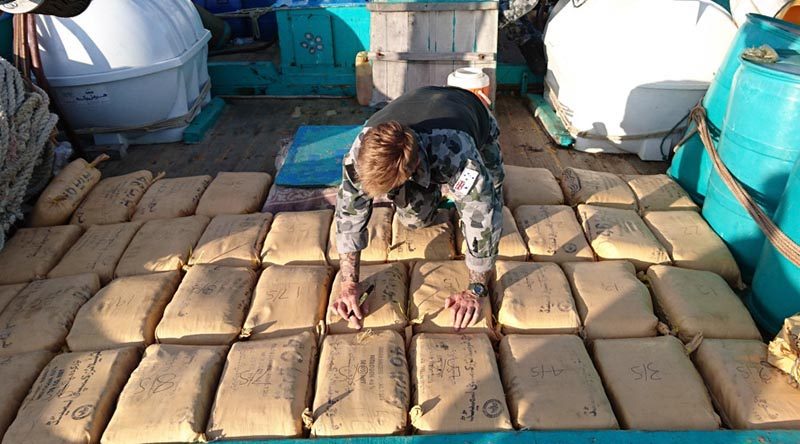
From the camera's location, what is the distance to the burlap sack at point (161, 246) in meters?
2.96

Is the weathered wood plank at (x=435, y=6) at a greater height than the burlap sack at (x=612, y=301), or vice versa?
the weathered wood plank at (x=435, y=6)

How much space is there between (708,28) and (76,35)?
4.74 metres

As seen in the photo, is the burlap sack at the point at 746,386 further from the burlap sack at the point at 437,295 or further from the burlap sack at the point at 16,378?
the burlap sack at the point at 16,378

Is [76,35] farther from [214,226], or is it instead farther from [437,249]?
[437,249]

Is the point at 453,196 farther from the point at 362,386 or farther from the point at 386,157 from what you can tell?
the point at 362,386

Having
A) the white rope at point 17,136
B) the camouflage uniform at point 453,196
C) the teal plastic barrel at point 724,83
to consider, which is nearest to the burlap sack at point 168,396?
the camouflage uniform at point 453,196

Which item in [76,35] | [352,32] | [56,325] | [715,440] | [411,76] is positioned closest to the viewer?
[715,440]

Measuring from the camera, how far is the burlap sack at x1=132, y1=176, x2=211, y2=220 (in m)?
3.45

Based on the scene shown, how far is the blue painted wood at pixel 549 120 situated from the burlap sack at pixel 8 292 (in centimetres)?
388

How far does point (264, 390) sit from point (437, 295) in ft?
2.95

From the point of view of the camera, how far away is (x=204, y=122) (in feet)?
17.3

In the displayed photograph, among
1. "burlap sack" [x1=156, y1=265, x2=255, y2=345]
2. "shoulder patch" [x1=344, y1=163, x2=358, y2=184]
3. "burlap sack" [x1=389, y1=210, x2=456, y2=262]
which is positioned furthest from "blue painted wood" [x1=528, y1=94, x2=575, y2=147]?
"burlap sack" [x1=156, y1=265, x2=255, y2=345]

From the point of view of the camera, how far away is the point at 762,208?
2.98 m

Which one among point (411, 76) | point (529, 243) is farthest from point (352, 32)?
point (529, 243)
